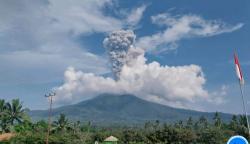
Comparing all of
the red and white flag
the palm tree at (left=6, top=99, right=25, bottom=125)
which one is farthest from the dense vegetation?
the red and white flag

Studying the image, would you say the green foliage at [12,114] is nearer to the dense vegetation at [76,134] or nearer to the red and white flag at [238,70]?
the dense vegetation at [76,134]

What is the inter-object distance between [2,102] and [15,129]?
10071mm

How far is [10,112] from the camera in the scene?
8175cm

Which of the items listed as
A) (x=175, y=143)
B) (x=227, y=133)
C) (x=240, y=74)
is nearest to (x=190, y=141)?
(x=175, y=143)

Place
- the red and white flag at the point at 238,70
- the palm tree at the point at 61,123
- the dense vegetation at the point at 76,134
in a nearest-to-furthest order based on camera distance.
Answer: the red and white flag at the point at 238,70 → the dense vegetation at the point at 76,134 → the palm tree at the point at 61,123

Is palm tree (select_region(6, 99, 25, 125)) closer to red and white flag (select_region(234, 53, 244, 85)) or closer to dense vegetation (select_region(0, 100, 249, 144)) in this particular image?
dense vegetation (select_region(0, 100, 249, 144))

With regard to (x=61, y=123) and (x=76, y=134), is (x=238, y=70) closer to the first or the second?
(x=76, y=134)

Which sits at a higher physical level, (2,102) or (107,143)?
(2,102)

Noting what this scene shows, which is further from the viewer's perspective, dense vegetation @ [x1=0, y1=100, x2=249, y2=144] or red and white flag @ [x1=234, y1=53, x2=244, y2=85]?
dense vegetation @ [x1=0, y1=100, x2=249, y2=144]

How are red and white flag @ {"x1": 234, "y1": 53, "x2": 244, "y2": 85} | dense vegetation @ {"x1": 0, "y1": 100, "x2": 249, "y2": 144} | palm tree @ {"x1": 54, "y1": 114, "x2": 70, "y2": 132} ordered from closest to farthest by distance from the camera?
red and white flag @ {"x1": 234, "y1": 53, "x2": 244, "y2": 85}
dense vegetation @ {"x1": 0, "y1": 100, "x2": 249, "y2": 144}
palm tree @ {"x1": 54, "y1": 114, "x2": 70, "y2": 132}

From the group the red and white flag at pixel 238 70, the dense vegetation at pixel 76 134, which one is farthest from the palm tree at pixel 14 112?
the red and white flag at pixel 238 70

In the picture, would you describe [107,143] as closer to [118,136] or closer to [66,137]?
[66,137]

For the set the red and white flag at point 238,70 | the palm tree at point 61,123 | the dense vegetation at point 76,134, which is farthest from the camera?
the palm tree at point 61,123

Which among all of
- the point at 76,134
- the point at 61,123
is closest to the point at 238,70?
the point at 76,134
